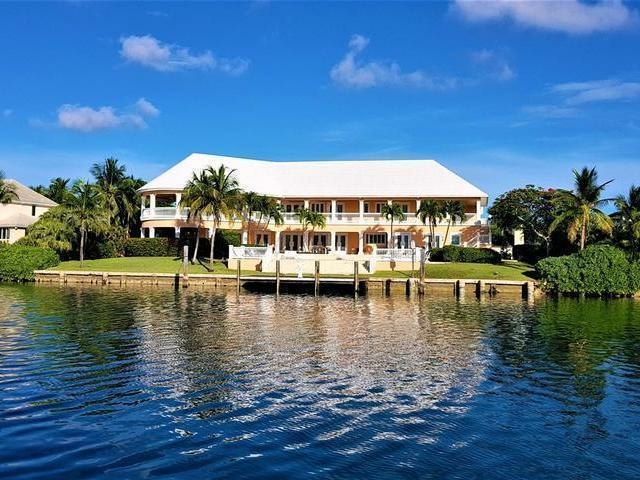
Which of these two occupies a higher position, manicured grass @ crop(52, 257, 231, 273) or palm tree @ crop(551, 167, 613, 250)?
palm tree @ crop(551, 167, 613, 250)

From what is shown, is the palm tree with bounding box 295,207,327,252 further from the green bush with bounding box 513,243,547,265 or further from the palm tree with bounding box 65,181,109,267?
the green bush with bounding box 513,243,547,265

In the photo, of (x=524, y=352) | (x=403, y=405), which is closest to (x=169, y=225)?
(x=524, y=352)

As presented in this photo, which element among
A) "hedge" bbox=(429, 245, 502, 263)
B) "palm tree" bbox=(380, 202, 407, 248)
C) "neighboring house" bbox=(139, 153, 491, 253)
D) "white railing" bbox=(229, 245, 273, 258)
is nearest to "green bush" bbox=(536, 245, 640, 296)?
"hedge" bbox=(429, 245, 502, 263)

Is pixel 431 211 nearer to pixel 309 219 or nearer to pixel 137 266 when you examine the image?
pixel 309 219

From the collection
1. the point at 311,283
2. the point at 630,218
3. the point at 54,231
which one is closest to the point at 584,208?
the point at 630,218

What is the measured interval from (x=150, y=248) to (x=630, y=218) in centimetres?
4270

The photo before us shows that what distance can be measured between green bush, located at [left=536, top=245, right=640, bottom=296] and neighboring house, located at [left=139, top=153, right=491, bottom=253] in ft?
51.9

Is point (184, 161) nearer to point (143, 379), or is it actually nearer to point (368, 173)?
point (368, 173)

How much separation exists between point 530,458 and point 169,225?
5245 cm

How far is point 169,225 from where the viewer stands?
59.8 metres

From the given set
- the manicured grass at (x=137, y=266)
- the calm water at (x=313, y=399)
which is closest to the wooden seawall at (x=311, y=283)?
the manicured grass at (x=137, y=266)

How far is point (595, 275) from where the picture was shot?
142ft

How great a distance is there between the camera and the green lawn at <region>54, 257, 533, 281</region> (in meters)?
47.3

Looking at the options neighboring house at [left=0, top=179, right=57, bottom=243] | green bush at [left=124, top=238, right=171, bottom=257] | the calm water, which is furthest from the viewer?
neighboring house at [left=0, top=179, right=57, bottom=243]
